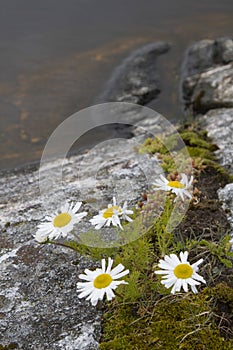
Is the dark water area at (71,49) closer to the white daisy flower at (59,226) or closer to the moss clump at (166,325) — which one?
the white daisy flower at (59,226)

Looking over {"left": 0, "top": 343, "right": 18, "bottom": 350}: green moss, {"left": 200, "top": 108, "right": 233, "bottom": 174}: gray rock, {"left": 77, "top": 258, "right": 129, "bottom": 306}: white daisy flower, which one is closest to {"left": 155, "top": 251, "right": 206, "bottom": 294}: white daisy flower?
{"left": 77, "top": 258, "right": 129, "bottom": 306}: white daisy flower

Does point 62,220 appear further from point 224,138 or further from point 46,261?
point 224,138

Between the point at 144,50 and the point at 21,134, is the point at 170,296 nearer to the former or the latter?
the point at 21,134

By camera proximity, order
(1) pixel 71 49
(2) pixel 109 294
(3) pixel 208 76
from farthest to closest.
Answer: (1) pixel 71 49, (3) pixel 208 76, (2) pixel 109 294

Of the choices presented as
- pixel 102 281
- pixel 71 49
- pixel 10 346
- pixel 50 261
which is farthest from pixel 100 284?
pixel 71 49

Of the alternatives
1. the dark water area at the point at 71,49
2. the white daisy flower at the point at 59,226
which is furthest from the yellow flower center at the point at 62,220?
the dark water area at the point at 71,49
